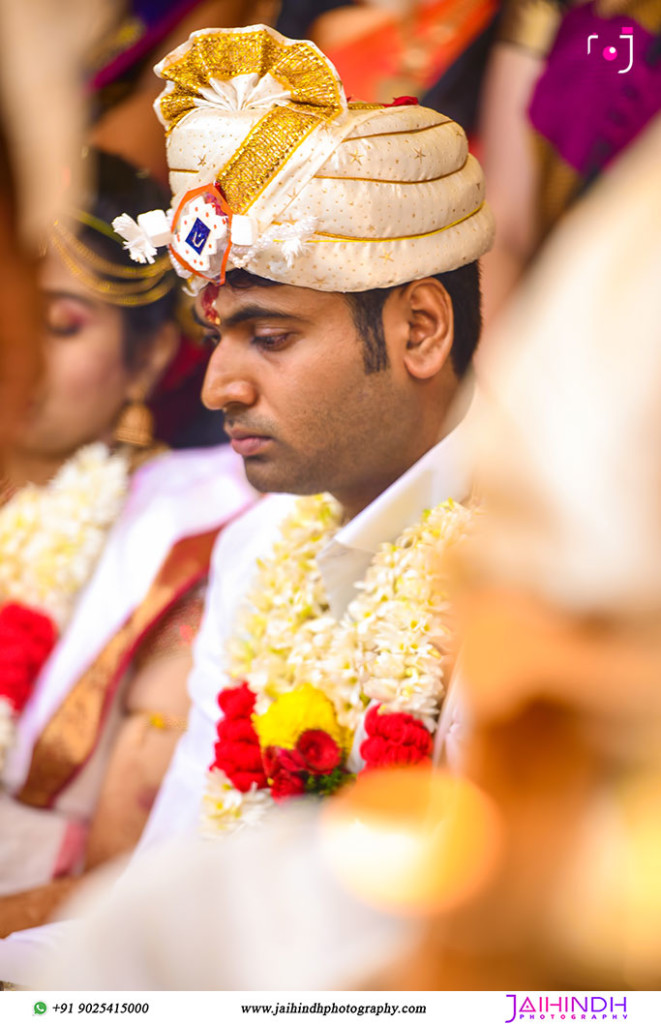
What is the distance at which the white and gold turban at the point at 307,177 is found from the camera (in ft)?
5.31

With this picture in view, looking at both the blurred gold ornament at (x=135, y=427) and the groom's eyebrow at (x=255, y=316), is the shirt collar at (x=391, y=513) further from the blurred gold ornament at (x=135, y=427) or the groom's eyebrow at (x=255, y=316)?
the blurred gold ornament at (x=135, y=427)

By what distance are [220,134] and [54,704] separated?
1.06m

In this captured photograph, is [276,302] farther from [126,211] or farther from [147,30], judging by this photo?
[147,30]

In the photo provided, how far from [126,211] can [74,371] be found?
1.11 feet

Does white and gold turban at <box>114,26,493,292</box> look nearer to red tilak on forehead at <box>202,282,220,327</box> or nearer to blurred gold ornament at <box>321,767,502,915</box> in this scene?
red tilak on forehead at <box>202,282,220,327</box>

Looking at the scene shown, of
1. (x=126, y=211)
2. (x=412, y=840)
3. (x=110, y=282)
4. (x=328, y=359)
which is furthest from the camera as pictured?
(x=110, y=282)

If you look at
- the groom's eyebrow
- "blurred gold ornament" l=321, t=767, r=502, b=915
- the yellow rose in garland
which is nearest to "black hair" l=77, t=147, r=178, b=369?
the groom's eyebrow

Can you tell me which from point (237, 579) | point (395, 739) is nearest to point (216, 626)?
point (237, 579)

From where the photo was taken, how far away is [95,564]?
2084 mm

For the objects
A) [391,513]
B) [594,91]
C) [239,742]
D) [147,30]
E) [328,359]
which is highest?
[147,30]

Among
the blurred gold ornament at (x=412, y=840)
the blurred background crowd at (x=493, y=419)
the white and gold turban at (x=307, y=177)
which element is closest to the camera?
the blurred background crowd at (x=493, y=419)

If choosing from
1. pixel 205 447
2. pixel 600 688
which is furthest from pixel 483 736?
pixel 205 447

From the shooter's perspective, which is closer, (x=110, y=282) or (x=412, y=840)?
(x=412, y=840)

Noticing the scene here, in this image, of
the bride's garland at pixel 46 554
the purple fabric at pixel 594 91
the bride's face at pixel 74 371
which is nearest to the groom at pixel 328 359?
the purple fabric at pixel 594 91
